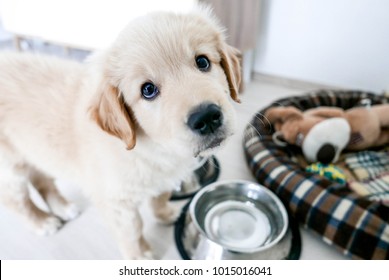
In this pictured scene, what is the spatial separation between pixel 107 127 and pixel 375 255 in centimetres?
102

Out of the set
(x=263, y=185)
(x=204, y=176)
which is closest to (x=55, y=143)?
(x=204, y=176)

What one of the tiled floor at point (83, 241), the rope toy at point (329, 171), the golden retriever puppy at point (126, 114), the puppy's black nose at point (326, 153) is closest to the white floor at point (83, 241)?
the tiled floor at point (83, 241)

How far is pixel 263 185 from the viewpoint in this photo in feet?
4.74

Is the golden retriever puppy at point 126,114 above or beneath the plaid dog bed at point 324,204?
above

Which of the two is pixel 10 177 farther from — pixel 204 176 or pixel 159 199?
pixel 204 176

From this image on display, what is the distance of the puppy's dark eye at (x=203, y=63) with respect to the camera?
2.70 feet

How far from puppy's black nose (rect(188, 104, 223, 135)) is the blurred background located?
46.2 inches

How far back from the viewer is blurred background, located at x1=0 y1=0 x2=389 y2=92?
167 centimetres

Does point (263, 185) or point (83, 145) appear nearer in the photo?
point (83, 145)

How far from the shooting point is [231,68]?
0.92 metres

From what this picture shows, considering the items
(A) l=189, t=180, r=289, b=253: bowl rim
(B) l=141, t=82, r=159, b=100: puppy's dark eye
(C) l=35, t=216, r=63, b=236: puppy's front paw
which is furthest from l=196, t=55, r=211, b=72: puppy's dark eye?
(C) l=35, t=216, r=63, b=236: puppy's front paw

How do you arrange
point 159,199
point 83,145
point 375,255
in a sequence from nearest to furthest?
1. point 83,145
2. point 375,255
3. point 159,199

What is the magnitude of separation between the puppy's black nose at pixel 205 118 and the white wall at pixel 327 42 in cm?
117

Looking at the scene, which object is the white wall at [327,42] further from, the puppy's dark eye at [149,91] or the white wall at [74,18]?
the puppy's dark eye at [149,91]
